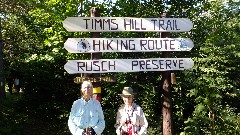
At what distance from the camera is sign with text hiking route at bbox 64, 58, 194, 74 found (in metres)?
5.39

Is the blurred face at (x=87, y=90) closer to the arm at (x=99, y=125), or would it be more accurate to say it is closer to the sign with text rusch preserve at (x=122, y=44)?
the arm at (x=99, y=125)

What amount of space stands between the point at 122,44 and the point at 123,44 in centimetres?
2

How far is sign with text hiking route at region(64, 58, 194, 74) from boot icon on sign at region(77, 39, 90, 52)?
218 mm

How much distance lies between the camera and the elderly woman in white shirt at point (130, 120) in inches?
183

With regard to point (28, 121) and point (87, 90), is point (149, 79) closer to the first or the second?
point (28, 121)

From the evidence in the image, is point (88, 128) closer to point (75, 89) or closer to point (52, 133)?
point (52, 133)

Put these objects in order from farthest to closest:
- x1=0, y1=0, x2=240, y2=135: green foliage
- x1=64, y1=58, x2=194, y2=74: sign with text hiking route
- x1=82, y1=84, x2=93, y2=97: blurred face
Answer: x1=0, y1=0, x2=240, y2=135: green foliage < x1=64, y1=58, x2=194, y2=74: sign with text hiking route < x1=82, y1=84, x2=93, y2=97: blurred face

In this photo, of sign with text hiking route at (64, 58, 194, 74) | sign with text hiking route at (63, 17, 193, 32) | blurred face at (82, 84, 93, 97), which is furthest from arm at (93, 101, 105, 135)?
sign with text hiking route at (63, 17, 193, 32)

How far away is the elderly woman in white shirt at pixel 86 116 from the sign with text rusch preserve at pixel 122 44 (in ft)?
4.05

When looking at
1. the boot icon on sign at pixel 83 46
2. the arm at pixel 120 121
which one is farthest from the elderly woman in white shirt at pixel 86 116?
the boot icon on sign at pixel 83 46

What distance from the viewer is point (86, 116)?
423 cm

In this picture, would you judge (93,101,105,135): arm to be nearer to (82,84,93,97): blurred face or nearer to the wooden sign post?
(82,84,93,97): blurred face

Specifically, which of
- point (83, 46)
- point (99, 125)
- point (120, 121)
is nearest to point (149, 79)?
point (83, 46)

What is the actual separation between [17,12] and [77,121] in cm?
1462
